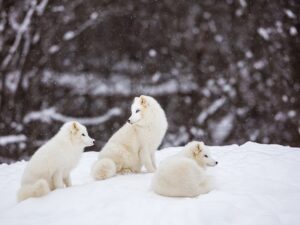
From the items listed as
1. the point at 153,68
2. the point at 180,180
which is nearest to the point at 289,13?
the point at 153,68

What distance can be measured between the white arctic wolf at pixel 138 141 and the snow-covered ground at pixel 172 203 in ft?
0.85

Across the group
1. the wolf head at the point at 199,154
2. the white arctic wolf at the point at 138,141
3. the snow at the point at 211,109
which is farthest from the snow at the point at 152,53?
the wolf head at the point at 199,154

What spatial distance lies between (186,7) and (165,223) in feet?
27.4

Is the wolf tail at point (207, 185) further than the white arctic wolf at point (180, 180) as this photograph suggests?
Yes

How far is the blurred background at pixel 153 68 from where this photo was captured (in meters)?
9.59

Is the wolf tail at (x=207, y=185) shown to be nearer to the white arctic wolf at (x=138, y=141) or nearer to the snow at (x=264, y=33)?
the white arctic wolf at (x=138, y=141)

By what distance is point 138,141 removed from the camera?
4.77m

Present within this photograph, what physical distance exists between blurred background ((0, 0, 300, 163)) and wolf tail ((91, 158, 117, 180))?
509 centimetres

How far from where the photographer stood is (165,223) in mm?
2869

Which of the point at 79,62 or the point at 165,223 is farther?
the point at 79,62

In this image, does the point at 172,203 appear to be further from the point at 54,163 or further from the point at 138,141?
the point at 138,141

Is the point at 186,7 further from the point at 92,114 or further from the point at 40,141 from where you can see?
the point at 40,141

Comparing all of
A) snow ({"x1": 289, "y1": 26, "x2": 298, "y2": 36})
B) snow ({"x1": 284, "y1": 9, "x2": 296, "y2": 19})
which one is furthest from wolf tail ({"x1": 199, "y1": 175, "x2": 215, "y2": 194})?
snow ({"x1": 284, "y1": 9, "x2": 296, "y2": 19})

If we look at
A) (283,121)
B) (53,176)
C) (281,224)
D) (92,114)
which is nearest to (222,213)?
(281,224)
